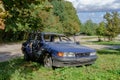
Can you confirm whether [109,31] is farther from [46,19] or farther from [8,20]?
[8,20]

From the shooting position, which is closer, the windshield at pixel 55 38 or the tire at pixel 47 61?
the tire at pixel 47 61

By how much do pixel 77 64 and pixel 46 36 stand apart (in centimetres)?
245

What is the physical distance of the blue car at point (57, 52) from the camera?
36.4 feet

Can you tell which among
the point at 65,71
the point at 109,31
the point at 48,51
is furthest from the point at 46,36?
the point at 109,31

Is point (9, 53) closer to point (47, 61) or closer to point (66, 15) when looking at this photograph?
point (47, 61)

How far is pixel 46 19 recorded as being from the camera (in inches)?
1889

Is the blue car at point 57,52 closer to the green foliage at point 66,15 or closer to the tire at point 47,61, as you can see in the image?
the tire at point 47,61

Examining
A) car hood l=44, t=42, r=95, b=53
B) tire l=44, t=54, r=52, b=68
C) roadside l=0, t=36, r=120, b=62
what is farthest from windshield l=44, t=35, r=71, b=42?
roadside l=0, t=36, r=120, b=62

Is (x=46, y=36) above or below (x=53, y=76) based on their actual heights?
above

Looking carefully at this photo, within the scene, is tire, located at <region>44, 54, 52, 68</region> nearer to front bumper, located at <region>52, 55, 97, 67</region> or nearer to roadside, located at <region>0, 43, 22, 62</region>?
front bumper, located at <region>52, 55, 97, 67</region>

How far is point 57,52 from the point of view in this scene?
1106cm

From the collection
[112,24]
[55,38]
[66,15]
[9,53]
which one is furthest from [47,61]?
[66,15]

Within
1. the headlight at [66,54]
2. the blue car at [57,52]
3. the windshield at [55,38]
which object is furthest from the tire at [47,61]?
the windshield at [55,38]

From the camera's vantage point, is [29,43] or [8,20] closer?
[8,20]
